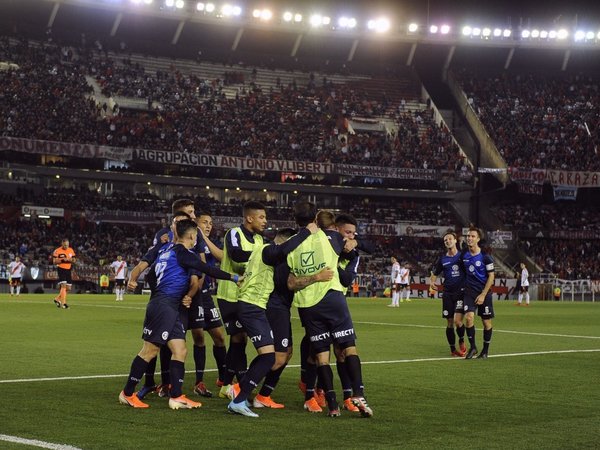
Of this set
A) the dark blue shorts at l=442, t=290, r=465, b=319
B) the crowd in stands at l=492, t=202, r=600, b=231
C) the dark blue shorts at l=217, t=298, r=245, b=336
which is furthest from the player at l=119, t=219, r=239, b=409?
the crowd in stands at l=492, t=202, r=600, b=231

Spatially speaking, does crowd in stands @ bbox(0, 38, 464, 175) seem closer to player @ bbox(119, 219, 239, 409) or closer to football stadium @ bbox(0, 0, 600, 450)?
football stadium @ bbox(0, 0, 600, 450)

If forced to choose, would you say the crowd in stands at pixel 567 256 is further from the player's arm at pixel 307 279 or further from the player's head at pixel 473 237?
the player's arm at pixel 307 279

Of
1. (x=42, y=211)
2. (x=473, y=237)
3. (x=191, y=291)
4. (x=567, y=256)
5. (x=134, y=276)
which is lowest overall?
(x=191, y=291)

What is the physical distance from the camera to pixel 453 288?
60.3 ft

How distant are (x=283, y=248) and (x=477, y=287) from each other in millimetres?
8727

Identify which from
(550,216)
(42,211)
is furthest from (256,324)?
(550,216)

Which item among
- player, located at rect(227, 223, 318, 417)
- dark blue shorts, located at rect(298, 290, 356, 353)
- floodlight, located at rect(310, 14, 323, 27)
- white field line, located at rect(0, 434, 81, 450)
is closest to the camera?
white field line, located at rect(0, 434, 81, 450)

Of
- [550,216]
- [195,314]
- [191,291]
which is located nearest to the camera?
[191,291]

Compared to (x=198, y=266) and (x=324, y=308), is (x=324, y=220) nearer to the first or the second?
(x=324, y=308)

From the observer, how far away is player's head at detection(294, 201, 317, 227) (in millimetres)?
10125

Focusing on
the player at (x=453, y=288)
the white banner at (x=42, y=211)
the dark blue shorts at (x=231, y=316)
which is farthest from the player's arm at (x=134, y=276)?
the white banner at (x=42, y=211)

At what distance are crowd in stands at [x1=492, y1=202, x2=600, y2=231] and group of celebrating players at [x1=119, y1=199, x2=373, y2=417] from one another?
6342 centimetres

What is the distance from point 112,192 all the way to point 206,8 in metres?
15.7

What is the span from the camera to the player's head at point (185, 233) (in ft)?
34.9
